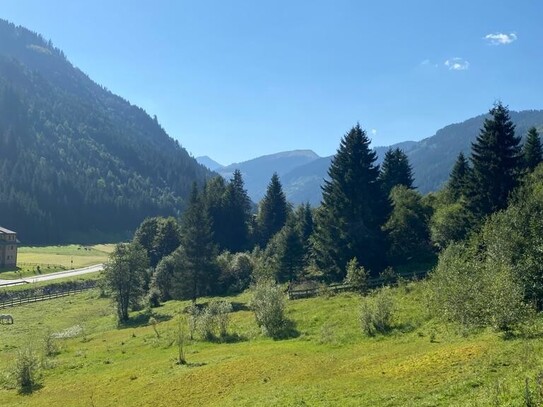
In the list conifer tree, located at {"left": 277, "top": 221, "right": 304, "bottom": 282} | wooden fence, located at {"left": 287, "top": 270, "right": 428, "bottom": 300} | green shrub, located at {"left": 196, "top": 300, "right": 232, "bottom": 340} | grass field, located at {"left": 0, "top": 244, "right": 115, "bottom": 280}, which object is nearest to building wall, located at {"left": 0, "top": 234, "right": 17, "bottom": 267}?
grass field, located at {"left": 0, "top": 244, "right": 115, "bottom": 280}

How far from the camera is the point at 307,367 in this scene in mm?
28500

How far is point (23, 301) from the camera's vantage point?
79188mm

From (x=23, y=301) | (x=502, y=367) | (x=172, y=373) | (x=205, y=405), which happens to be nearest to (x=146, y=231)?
(x=23, y=301)

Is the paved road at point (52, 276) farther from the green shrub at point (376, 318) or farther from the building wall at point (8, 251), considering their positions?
the green shrub at point (376, 318)

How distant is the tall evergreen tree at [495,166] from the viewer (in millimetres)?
50594

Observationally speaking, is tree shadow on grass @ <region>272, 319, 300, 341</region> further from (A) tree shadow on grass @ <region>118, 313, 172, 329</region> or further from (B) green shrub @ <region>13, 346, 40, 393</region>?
(A) tree shadow on grass @ <region>118, 313, 172, 329</region>

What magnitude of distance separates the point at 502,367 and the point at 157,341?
99.2 ft

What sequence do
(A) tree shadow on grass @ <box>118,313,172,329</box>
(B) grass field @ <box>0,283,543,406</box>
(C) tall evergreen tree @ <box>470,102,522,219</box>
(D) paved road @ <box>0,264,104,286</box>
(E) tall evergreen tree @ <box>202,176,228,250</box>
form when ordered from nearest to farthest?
(B) grass field @ <box>0,283,543,406</box>, (C) tall evergreen tree @ <box>470,102,522,219</box>, (A) tree shadow on grass @ <box>118,313,172,329</box>, (E) tall evergreen tree @ <box>202,176,228,250</box>, (D) paved road @ <box>0,264,104,286</box>

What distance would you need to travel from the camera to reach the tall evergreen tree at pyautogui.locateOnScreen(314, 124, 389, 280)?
194 ft

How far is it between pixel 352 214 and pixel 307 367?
34.4m

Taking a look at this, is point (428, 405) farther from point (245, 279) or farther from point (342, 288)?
point (245, 279)

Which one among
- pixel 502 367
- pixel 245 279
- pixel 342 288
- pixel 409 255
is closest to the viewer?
pixel 502 367

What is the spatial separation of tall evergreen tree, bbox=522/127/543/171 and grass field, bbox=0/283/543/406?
103 feet

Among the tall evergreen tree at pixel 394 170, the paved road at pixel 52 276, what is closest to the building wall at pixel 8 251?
the paved road at pixel 52 276
